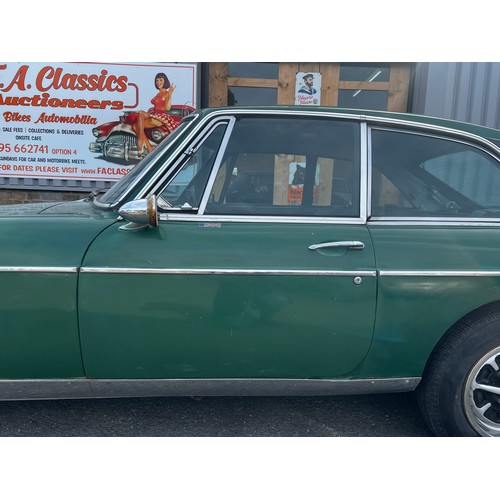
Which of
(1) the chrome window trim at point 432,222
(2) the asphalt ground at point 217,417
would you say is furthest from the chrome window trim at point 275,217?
(2) the asphalt ground at point 217,417

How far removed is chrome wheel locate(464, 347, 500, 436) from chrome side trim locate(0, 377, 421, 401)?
28cm

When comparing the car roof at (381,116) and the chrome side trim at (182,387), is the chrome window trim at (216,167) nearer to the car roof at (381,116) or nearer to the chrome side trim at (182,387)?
the car roof at (381,116)

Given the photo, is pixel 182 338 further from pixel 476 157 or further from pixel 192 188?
pixel 476 157

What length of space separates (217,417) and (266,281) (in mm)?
1099

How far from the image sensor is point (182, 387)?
2.20 metres

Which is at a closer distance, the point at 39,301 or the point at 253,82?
the point at 39,301

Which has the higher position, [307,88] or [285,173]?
[307,88]

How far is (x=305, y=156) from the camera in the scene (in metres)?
2.43

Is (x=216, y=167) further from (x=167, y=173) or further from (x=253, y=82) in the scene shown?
(x=253, y=82)

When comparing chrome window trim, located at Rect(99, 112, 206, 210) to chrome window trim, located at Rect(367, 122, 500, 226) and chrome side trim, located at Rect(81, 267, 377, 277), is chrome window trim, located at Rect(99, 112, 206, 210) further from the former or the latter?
chrome window trim, located at Rect(367, 122, 500, 226)

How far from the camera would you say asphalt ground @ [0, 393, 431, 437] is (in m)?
2.49

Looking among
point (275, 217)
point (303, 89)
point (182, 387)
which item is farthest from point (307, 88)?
point (182, 387)

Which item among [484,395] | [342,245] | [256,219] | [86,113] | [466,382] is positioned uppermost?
[86,113]

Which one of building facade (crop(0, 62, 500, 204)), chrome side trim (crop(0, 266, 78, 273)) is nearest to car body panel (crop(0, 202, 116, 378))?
chrome side trim (crop(0, 266, 78, 273))
